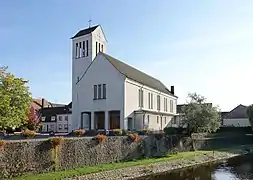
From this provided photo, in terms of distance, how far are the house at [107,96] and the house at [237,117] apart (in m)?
36.7

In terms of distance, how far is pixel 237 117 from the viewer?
86.3m

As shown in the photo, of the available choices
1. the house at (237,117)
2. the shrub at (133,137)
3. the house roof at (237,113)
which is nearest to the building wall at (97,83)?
the shrub at (133,137)

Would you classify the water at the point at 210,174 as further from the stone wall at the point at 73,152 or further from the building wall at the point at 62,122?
the building wall at the point at 62,122

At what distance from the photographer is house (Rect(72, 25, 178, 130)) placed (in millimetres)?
46719

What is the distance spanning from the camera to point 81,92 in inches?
2002

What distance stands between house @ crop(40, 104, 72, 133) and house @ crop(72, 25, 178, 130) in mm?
20700

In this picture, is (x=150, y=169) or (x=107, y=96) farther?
(x=107, y=96)

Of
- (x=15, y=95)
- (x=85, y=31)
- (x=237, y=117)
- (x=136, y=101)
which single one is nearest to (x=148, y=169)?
(x=15, y=95)

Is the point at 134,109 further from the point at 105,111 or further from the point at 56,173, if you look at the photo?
the point at 56,173

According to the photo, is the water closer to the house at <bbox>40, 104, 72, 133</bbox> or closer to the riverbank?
the riverbank

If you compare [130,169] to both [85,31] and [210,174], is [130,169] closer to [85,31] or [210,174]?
[210,174]

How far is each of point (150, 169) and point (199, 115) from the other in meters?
14.1

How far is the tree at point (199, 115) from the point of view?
130 ft

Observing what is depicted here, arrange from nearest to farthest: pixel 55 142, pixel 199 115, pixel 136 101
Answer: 1. pixel 55 142
2. pixel 199 115
3. pixel 136 101
